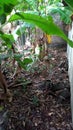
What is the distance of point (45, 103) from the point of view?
5.51ft

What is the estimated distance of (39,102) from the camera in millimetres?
1678

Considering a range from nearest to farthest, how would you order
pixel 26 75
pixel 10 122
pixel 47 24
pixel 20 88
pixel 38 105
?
pixel 47 24
pixel 10 122
pixel 38 105
pixel 20 88
pixel 26 75

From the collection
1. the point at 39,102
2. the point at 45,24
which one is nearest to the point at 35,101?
the point at 39,102

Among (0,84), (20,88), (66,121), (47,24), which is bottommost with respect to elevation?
(66,121)

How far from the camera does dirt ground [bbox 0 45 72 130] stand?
1522mm

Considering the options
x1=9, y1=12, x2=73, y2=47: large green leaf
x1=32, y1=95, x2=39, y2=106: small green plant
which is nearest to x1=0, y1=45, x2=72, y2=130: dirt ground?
x1=32, y1=95, x2=39, y2=106: small green plant

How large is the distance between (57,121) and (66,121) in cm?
6

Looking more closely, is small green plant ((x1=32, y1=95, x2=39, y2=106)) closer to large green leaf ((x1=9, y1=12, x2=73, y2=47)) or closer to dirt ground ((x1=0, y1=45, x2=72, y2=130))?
dirt ground ((x1=0, y1=45, x2=72, y2=130))

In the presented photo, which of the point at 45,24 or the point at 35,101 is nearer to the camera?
the point at 45,24

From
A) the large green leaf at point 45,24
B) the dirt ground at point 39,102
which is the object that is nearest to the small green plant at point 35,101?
the dirt ground at point 39,102

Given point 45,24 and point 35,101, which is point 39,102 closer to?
point 35,101

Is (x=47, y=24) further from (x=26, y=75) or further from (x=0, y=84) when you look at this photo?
(x=26, y=75)

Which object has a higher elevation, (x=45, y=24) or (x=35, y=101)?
(x=45, y=24)

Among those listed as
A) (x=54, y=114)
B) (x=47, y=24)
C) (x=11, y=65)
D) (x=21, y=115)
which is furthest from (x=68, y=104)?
(x=47, y=24)
